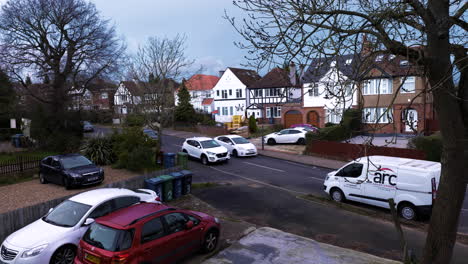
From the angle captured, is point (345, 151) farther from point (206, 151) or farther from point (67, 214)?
point (67, 214)

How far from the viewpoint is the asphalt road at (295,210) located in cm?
942

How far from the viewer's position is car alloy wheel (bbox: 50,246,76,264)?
25.6ft

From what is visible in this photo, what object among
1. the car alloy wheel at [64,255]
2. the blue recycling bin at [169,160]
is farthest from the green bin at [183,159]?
the car alloy wheel at [64,255]

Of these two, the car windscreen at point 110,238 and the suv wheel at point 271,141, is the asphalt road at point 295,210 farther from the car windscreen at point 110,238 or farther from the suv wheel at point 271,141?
the suv wheel at point 271,141

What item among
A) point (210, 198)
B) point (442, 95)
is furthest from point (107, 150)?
point (442, 95)

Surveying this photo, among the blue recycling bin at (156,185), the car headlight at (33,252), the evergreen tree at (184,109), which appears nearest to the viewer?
the car headlight at (33,252)

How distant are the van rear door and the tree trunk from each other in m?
5.99

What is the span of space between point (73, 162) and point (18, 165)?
3774 millimetres

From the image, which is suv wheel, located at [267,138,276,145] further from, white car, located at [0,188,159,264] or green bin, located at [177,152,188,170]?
white car, located at [0,188,159,264]

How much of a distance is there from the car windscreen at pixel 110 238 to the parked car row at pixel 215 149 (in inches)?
551

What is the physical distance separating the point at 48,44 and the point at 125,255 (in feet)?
83.7

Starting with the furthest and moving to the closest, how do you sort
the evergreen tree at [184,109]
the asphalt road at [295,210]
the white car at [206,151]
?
the evergreen tree at [184,109], the white car at [206,151], the asphalt road at [295,210]

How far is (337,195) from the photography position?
522 inches

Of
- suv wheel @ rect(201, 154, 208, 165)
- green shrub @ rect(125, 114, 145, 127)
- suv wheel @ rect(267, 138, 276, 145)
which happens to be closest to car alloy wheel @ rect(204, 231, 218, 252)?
suv wheel @ rect(201, 154, 208, 165)
